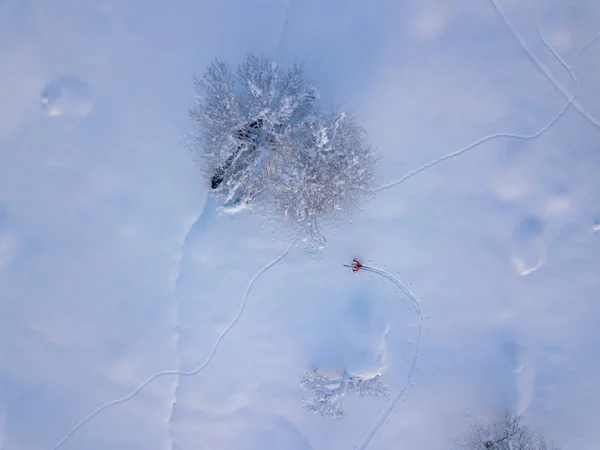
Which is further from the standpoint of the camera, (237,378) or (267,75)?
(237,378)

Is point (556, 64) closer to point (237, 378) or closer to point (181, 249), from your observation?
point (181, 249)

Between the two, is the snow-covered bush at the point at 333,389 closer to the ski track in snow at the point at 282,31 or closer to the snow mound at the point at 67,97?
the ski track in snow at the point at 282,31

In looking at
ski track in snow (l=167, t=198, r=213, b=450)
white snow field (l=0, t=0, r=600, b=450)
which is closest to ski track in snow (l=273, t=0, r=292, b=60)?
white snow field (l=0, t=0, r=600, b=450)

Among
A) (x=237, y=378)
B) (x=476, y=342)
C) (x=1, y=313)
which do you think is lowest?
(x=476, y=342)

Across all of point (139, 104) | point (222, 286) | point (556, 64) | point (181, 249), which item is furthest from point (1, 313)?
point (556, 64)

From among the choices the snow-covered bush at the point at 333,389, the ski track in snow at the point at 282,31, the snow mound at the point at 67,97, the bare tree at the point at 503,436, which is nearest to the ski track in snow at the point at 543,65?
the ski track in snow at the point at 282,31

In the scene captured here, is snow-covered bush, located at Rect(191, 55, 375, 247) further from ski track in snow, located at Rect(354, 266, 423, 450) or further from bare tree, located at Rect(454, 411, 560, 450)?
bare tree, located at Rect(454, 411, 560, 450)
